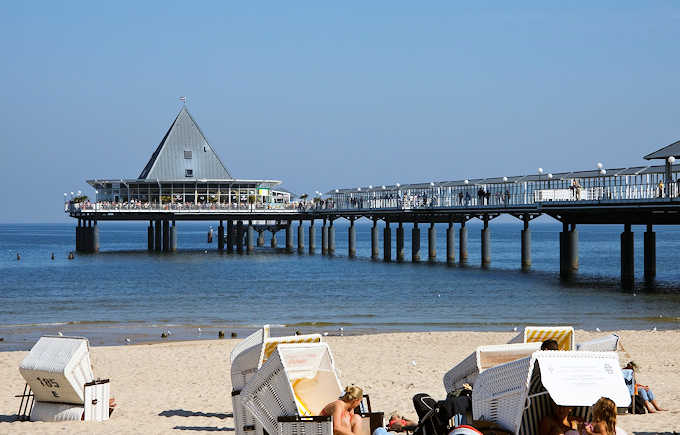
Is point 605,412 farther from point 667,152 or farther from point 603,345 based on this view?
point 667,152

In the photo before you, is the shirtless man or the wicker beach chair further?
the wicker beach chair

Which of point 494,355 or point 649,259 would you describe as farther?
point 649,259

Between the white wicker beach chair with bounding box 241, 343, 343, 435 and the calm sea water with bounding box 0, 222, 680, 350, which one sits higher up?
the white wicker beach chair with bounding box 241, 343, 343, 435

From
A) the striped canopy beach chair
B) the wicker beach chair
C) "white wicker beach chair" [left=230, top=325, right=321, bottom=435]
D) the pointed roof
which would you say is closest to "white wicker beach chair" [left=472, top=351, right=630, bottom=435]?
the wicker beach chair

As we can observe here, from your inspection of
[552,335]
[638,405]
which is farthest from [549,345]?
[638,405]

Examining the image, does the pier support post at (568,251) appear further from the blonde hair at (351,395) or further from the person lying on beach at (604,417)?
the person lying on beach at (604,417)

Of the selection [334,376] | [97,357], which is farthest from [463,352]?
[334,376]

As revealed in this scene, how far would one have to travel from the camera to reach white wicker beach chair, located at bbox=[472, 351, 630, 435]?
25.7ft

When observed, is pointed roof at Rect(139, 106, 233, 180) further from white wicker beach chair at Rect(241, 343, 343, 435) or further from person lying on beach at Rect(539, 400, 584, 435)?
person lying on beach at Rect(539, 400, 584, 435)

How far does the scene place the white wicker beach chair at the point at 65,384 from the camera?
1229 cm

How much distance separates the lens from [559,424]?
28.1 ft

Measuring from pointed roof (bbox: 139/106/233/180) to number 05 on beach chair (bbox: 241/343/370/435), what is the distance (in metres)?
74.4

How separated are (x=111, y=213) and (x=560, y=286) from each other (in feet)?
135

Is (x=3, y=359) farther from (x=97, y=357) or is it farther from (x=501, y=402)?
(x=501, y=402)
